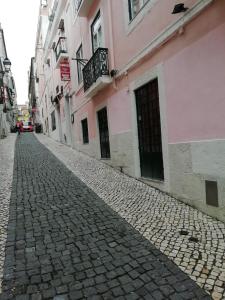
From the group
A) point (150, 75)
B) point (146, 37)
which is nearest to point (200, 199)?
point (150, 75)

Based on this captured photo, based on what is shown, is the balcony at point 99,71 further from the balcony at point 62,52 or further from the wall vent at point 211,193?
the balcony at point 62,52

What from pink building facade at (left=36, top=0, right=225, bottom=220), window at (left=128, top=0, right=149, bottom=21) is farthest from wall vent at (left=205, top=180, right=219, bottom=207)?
window at (left=128, top=0, right=149, bottom=21)

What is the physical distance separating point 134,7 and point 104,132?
172 inches

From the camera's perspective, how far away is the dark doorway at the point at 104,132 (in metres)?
9.63

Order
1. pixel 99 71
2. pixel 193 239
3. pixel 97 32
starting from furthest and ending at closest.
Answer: pixel 97 32 < pixel 99 71 < pixel 193 239

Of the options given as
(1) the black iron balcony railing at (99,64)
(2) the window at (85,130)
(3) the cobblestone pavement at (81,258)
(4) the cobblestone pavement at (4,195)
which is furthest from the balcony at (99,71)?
(3) the cobblestone pavement at (81,258)

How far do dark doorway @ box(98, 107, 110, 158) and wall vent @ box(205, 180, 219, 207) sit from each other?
5.41 m

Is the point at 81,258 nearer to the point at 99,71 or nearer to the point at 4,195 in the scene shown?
the point at 4,195

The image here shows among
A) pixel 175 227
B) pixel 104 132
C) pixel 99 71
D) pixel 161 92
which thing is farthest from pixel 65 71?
pixel 175 227

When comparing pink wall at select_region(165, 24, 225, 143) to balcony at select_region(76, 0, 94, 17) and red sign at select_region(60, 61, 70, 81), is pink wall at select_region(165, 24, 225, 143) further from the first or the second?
red sign at select_region(60, 61, 70, 81)

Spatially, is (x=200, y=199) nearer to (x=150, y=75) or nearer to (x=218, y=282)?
(x=218, y=282)

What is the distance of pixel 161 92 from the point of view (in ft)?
18.6

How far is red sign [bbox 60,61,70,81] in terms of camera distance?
45.4ft

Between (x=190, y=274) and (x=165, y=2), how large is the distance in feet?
16.2
